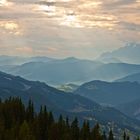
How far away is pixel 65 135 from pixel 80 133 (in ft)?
37.8

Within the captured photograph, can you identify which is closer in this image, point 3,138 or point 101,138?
point 3,138

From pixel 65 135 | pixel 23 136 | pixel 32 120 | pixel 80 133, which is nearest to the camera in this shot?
pixel 23 136

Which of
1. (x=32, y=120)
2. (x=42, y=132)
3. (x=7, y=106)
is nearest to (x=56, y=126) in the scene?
(x=42, y=132)

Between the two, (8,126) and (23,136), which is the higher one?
(23,136)

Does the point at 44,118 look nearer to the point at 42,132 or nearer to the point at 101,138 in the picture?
the point at 42,132

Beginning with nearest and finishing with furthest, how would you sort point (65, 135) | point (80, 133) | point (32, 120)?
point (65, 135), point (80, 133), point (32, 120)

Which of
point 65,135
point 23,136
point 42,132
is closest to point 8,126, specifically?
point 42,132

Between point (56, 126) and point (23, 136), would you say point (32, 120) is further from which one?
point (23, 136)

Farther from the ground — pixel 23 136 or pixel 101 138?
pixel 23 136

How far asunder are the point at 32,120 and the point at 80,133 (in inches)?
884

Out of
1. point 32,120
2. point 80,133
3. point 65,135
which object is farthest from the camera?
point 32,120

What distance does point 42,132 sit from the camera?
14750 centimetres

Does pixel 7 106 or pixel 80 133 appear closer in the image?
pixel 80 133

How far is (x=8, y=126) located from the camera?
149 m
